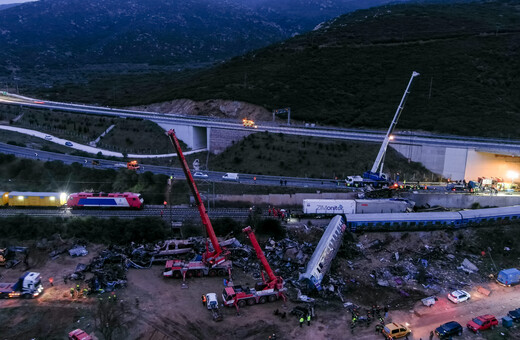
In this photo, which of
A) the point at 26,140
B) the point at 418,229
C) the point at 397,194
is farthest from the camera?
the point at 26,140

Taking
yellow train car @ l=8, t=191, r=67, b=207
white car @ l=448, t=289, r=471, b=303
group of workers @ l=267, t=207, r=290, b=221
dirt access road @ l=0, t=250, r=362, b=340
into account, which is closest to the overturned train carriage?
dirt access road @ l=0, t=250, r=362, b=340

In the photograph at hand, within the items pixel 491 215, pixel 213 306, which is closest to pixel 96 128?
pixel 213 306

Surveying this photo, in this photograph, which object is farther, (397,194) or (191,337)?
(397,194)

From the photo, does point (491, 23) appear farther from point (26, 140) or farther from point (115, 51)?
point (115, 51)

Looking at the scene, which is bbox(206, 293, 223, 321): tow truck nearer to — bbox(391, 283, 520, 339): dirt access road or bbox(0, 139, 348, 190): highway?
bbox(391, 283, 520, 339): dirt access road

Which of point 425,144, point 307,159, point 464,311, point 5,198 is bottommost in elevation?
point 464,311

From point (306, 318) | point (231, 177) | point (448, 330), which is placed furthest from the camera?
point (231, 177)

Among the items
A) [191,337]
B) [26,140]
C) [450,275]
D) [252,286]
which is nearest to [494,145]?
[450,275]

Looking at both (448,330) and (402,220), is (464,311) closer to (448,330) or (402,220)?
(448,330)
